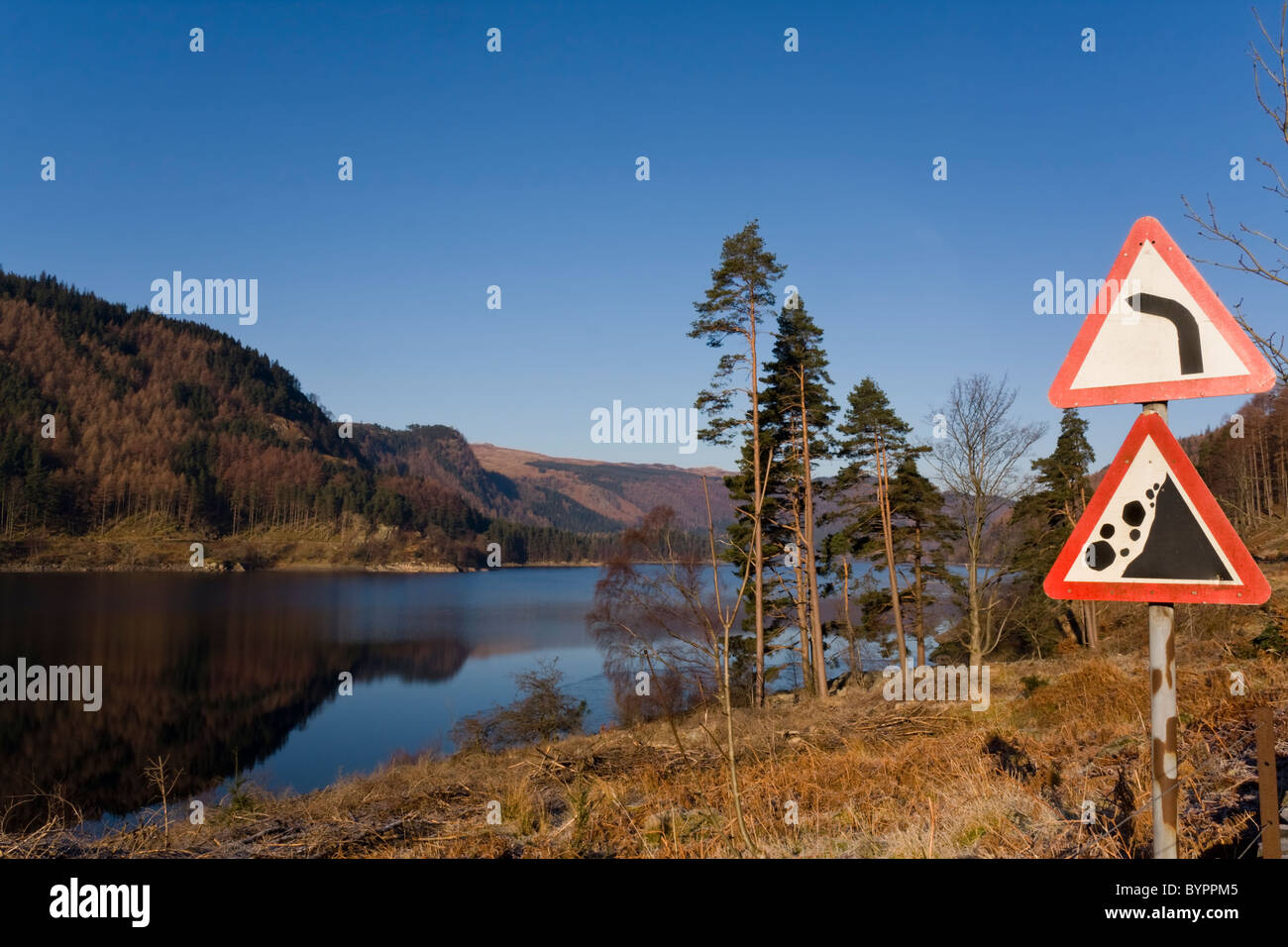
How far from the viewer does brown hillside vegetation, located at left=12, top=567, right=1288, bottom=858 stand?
4.71m

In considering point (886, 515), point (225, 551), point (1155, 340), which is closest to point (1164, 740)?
point (1155, 340)

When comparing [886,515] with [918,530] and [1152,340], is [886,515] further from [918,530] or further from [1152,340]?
[1152,340]

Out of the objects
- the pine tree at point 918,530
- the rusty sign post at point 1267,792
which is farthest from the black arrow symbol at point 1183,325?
the pine tree at point 918,530

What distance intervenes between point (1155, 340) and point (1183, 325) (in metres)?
0.11

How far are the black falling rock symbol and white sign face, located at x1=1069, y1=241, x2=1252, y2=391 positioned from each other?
436 millimetres

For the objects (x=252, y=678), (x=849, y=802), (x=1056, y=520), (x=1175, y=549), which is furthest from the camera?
(x=252, y=678)

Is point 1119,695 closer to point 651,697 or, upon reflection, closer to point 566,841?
point 566,841

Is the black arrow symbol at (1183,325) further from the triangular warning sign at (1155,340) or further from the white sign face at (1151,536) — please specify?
the white sign face at (1151,536)

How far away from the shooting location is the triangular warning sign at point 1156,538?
8.66ft

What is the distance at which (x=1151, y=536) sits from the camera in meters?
2.74

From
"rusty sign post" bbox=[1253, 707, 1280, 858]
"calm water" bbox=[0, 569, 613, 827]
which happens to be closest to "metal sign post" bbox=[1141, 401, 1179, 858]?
"rusty sign post" bbox=[1253, 707, 1280, 858]

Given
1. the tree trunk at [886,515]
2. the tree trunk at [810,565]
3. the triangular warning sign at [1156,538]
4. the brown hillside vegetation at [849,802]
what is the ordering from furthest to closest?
the tree trunk at [886,515] < the tree trunk at [810,565] < the brown hillside vegetation at [849,802] < the triangular warning sign at [1156,538]

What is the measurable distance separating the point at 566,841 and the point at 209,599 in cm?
7985

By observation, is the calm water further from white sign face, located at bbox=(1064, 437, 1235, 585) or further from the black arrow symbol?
the black arrow symbol
